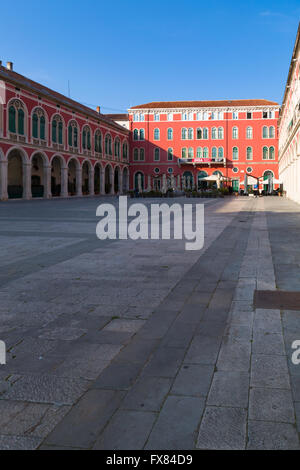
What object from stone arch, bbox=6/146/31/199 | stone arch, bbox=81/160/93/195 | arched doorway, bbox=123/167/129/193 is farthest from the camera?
arched doorway, bbox=123/167/129/193

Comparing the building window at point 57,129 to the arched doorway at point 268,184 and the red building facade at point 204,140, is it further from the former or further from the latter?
the arched doorway at point 268,184

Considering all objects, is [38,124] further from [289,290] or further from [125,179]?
[289,290]

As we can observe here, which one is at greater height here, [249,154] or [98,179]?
[249,154]

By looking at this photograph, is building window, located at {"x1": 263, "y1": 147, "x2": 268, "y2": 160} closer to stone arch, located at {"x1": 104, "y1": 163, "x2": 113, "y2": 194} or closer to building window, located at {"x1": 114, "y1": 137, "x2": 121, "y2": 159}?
building window, located at {"x1": 114, "y1": 137, "x2": 121, "y2": 159}

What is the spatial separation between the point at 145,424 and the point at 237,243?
27.5 feet

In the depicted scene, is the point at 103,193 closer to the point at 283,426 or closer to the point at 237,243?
the point at 237,243

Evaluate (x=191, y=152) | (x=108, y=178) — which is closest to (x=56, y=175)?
(x=108, y=178)

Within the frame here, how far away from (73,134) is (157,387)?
47373 mm

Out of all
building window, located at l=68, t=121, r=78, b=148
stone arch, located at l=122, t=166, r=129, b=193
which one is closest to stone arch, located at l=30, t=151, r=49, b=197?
building window, located at l=68, t=121, r=78, b=148

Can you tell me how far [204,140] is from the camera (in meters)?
67.4

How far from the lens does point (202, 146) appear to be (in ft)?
221

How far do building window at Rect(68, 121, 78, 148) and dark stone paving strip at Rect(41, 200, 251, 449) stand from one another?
44307 mm

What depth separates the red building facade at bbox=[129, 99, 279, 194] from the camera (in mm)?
66062
